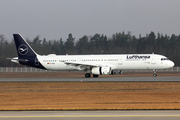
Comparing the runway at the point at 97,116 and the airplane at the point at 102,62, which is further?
the airplane at the point at 102,62

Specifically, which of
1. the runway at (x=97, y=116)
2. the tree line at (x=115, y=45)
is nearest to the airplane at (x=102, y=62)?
the runway at (x=97, y=116)

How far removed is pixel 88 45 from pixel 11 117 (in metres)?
108

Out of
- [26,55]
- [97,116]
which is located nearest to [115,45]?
[26,55]

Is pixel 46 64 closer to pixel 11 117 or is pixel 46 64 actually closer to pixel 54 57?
pixel 54 57

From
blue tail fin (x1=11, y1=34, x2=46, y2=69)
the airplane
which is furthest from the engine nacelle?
blue tail fin (x1=11, y1=34, x2=46, y2=69)

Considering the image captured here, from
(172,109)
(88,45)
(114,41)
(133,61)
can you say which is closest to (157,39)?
(114,41)

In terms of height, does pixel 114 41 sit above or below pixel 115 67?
above

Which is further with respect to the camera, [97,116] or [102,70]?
[102,70]

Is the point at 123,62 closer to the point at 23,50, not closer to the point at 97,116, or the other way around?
the point at 23,50

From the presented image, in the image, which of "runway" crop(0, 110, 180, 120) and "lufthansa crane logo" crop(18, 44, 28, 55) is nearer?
"runway" crop(0, 110, 180, 120)

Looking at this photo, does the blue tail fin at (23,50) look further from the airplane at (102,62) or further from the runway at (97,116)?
the runway at (97,116)

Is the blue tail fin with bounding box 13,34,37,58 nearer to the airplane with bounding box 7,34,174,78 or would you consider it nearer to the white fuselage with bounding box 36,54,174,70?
the airplane with bounding box 7,34,174,78

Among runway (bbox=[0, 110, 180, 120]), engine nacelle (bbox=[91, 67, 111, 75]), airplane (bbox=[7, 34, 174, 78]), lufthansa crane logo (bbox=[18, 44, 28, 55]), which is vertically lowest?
runway (bbox=[0, 110, 180, 120])

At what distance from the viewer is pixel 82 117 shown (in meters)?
11.7
